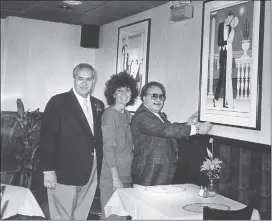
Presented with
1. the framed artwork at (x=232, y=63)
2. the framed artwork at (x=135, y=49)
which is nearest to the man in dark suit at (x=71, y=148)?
the framed artwork at (x=232, y=63)

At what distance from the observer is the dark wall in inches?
84.6

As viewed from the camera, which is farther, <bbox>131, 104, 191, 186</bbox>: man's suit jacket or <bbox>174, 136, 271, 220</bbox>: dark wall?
<bbox>131, 104, 191, 186</bbox>: man's suit jacket

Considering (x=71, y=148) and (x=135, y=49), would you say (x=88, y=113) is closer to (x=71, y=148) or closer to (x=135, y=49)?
(x=71, y=148)

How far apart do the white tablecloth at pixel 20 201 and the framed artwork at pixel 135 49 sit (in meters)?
1.84

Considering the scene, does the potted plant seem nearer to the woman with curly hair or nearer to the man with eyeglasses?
the woman with curly hair

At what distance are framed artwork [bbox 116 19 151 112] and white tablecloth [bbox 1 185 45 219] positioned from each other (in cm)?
184

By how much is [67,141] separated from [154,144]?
0.62m

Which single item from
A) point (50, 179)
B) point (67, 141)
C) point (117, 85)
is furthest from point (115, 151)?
point (117, 85)

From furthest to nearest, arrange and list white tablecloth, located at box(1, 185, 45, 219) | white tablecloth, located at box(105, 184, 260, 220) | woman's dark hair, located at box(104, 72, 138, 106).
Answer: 1. woman's dark hair, located at box(104, 72, 138, 106)
2. white tablecloth, located at box(1, 185, 45, 219)
3. white tablecloth, located at box(105, 184, 260, 220)

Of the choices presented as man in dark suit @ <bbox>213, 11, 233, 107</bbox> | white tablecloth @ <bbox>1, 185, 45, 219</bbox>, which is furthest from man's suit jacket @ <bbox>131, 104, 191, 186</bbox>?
white tablecloth @ <bbox>1, 185, 45, 219</bbox>

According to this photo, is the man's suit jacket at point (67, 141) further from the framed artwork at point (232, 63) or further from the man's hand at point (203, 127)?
the framed artwork at point (232, 63)

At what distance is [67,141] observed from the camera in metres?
2.19

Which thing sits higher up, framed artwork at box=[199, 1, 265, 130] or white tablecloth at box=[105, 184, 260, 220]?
framed artwork at box=[199, 1, 265, 130]

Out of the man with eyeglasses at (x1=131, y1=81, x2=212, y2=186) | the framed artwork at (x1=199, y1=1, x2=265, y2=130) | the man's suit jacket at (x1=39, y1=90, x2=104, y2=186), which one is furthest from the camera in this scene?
the man with eyeglasses at (x1=131, y1=81, x2=212, y2=186)
